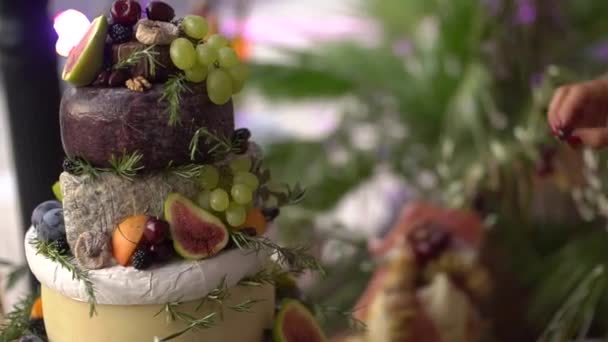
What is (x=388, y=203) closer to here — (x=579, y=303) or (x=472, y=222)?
(x=472, y=222)

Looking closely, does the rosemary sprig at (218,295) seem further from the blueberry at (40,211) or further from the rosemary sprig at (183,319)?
the blueberry at (40,211)

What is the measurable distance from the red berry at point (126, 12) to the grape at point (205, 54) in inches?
2.1

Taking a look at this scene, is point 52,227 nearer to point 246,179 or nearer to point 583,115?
point 246,179

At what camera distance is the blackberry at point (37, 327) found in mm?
630

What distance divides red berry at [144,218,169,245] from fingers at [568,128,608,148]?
0.32m

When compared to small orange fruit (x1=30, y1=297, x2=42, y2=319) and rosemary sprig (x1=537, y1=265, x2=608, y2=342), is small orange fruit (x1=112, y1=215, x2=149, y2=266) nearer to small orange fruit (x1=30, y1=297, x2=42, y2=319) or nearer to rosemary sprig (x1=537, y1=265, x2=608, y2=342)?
small orange fruit (x1=30, y1=297, x2=42, y2=319)

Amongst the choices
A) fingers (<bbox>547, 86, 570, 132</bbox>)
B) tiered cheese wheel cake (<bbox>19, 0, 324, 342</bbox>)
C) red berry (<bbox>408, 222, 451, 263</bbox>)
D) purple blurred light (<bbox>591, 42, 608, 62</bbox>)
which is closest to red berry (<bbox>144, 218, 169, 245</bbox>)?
tiered cheese wheel cake (<bbox>19, 0, 324, 342</bbox>)

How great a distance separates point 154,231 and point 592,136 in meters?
0.33

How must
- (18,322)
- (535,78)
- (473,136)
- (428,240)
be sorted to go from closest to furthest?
1. (18,322)
2. (428,240)
3. (535,78)
4. (473,136)

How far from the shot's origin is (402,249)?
96 cm

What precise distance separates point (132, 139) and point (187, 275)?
0.33 ft

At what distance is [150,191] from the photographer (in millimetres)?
559

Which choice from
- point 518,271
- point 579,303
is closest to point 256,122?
point 518,271

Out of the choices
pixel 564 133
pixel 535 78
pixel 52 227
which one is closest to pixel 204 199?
pixel 52 227
